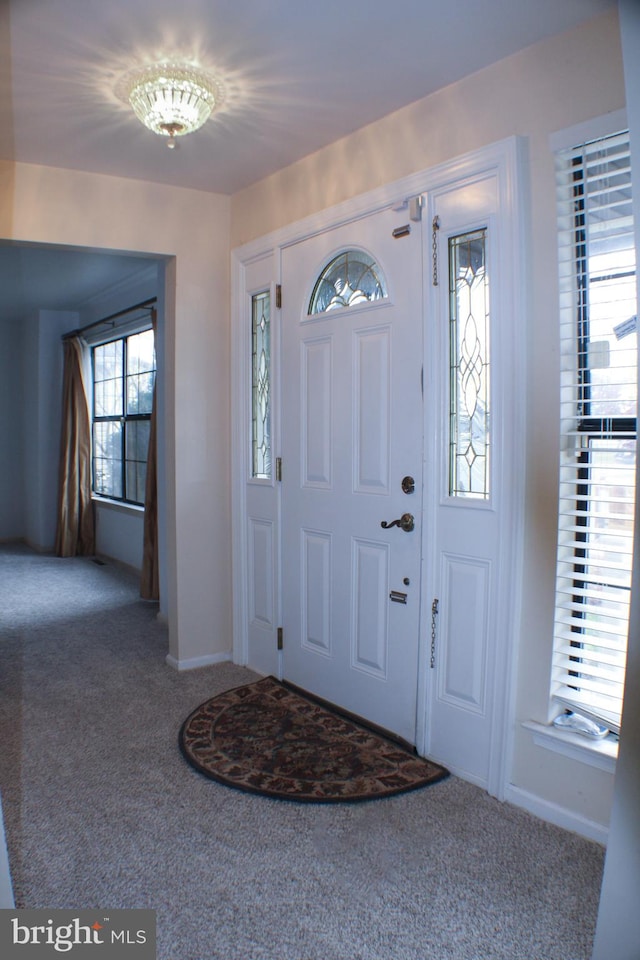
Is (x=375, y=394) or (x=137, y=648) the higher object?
(x=375, y=394)

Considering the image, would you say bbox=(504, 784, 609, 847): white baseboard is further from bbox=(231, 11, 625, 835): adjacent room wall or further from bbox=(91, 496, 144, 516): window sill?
bbox=(91, 496, 144, 516): window sill

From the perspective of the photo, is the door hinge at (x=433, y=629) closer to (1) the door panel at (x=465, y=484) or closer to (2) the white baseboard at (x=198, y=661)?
(1) the door panel at (x=465, y=484)

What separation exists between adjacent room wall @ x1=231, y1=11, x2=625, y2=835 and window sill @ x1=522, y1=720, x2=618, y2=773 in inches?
0.9

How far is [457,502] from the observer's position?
2.46 meters

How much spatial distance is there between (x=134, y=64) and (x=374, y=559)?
200 centimetres

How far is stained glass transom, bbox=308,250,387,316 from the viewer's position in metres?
2.82

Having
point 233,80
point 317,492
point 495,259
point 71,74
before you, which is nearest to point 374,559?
point 317,492

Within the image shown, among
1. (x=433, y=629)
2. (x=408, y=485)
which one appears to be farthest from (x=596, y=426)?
(x=433, y=629)

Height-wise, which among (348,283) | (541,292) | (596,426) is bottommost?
(596,426)

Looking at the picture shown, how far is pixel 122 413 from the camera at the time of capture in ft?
21.4

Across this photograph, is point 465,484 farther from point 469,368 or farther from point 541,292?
point 541,292

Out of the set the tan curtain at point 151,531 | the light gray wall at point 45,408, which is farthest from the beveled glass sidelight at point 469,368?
the light gray wall at point 45,408

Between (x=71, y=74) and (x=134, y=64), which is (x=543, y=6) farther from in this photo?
(x=71, y=74)

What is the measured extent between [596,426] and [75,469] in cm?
592
